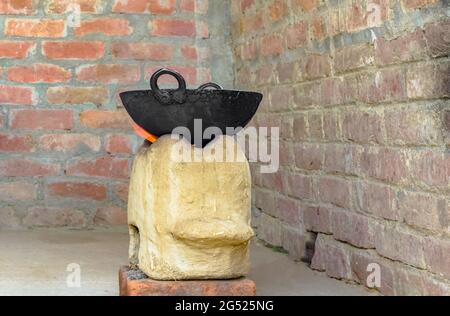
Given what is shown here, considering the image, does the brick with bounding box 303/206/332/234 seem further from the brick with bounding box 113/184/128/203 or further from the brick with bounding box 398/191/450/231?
the brick with bounding box 113/184/128/203

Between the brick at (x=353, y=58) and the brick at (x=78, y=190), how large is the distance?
1.75 m

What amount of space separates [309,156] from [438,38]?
1.12 metres

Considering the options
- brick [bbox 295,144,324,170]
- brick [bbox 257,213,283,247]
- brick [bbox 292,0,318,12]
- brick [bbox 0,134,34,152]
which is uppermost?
brick [bbox 292,0,318,12]

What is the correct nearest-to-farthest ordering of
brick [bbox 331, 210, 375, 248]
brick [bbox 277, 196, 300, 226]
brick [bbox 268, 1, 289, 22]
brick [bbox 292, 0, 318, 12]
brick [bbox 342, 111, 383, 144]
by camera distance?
brick [bbox 342, 111, 383, 144]
brick [bbox 331, 210, 375, 248]
brick [bbox 292, 0, 318, 12]
brick [bbox 277, 196, 300, 226]
brick [bbox 268, 1, 289, 22]

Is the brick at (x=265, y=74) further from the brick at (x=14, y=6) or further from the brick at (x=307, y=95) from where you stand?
the brick at (x=14, y=6)

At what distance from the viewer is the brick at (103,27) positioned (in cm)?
446

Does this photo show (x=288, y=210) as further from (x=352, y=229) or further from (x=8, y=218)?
(x=8, y=218)

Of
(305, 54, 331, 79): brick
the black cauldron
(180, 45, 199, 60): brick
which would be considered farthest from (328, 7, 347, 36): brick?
(180, 45, 199, 60): brick

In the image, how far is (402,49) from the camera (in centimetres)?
268

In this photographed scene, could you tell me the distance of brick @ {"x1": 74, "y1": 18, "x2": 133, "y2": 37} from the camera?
446cm

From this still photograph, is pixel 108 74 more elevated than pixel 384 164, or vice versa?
pixel 108 74

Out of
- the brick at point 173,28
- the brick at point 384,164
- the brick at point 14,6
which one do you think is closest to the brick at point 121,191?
the brick at point 173,28

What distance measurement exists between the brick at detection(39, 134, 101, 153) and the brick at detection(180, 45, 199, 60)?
67 centimetres

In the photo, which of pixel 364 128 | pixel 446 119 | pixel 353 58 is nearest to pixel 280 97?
pixel 353 58
